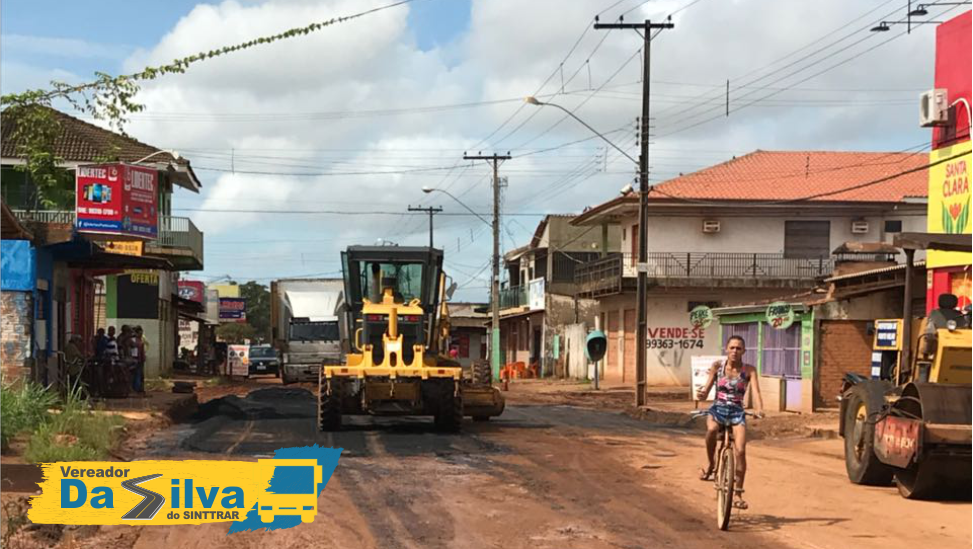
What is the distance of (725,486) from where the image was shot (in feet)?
34.7

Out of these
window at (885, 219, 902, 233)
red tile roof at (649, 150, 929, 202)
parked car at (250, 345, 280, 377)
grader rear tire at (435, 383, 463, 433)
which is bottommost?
parked car at (250, 345, 280, 377)

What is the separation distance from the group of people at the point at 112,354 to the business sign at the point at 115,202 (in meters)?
4.07

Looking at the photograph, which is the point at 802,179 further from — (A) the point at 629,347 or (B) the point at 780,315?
(B) the point at 780,315

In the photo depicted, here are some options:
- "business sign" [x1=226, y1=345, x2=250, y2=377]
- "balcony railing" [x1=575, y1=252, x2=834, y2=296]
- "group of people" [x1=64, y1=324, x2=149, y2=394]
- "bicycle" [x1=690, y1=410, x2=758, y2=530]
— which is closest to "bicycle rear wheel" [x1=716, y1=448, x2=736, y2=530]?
"bicycle" [x1=690, y1=410, x2=758, y2=530]

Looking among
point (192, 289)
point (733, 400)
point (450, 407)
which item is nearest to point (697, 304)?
point (450, 407)

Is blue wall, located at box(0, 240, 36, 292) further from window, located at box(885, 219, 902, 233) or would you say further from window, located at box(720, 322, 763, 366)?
window, located at box(885, 219, 902, 233)

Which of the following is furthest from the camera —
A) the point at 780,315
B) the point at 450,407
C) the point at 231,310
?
the point at 231,310

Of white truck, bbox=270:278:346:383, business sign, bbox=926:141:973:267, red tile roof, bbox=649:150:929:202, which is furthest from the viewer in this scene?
red tile roof, bbox=649:150:929:202

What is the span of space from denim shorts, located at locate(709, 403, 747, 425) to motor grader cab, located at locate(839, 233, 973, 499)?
234cm

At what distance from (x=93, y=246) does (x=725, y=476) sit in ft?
56.3

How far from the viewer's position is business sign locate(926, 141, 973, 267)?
21844mm

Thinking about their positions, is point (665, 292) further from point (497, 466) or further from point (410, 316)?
point (497, 466)

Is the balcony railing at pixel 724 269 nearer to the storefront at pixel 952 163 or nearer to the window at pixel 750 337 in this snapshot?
the window at pixel 750 337
